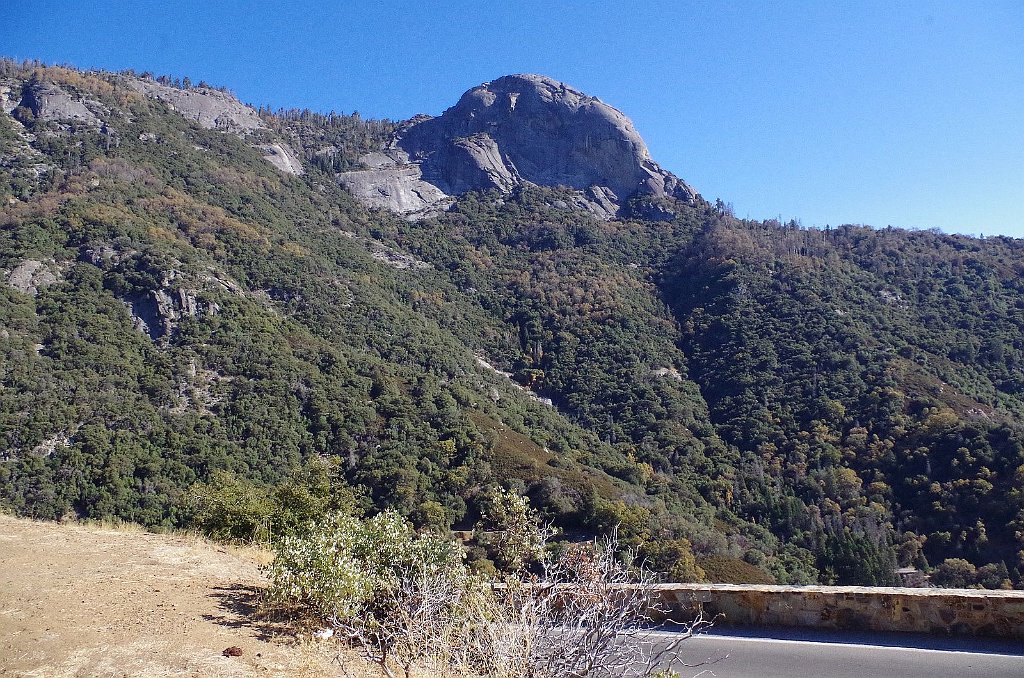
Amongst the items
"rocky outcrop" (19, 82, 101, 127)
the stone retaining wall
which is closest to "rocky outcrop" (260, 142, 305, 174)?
"rocky outcrop" (19, 82, 101, 127)

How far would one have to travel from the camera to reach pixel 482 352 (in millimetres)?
69375

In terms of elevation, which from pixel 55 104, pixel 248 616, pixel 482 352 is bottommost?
pixel 248 616

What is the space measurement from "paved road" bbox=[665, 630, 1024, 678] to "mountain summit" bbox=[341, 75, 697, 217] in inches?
4030

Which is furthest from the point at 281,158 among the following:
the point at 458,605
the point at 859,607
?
the point at 859,607

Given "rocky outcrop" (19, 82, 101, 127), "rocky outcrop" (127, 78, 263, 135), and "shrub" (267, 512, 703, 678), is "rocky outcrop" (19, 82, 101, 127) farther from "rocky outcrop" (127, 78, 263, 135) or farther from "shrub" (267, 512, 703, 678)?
"shrub" (267, 512, 703, 678)

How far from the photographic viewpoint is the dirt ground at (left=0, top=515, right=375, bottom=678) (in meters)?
5.32

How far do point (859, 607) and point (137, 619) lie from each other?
26.2 feet

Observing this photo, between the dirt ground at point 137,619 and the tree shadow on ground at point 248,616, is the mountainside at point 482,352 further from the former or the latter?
the tree shadow on ground at point 248,616

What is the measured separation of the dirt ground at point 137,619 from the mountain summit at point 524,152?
99.1 meters

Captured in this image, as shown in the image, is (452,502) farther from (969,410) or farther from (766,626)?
(969,410)

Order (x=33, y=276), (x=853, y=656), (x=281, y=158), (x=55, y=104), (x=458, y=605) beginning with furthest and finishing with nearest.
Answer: (x=281, y=158), (x=55, y=104), (x=33, y=276), (x=853, y=656), (x=458, y=605)

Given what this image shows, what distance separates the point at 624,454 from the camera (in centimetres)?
5384

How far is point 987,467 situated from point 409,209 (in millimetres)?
85710

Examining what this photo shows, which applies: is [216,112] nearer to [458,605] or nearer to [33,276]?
[33,276]
